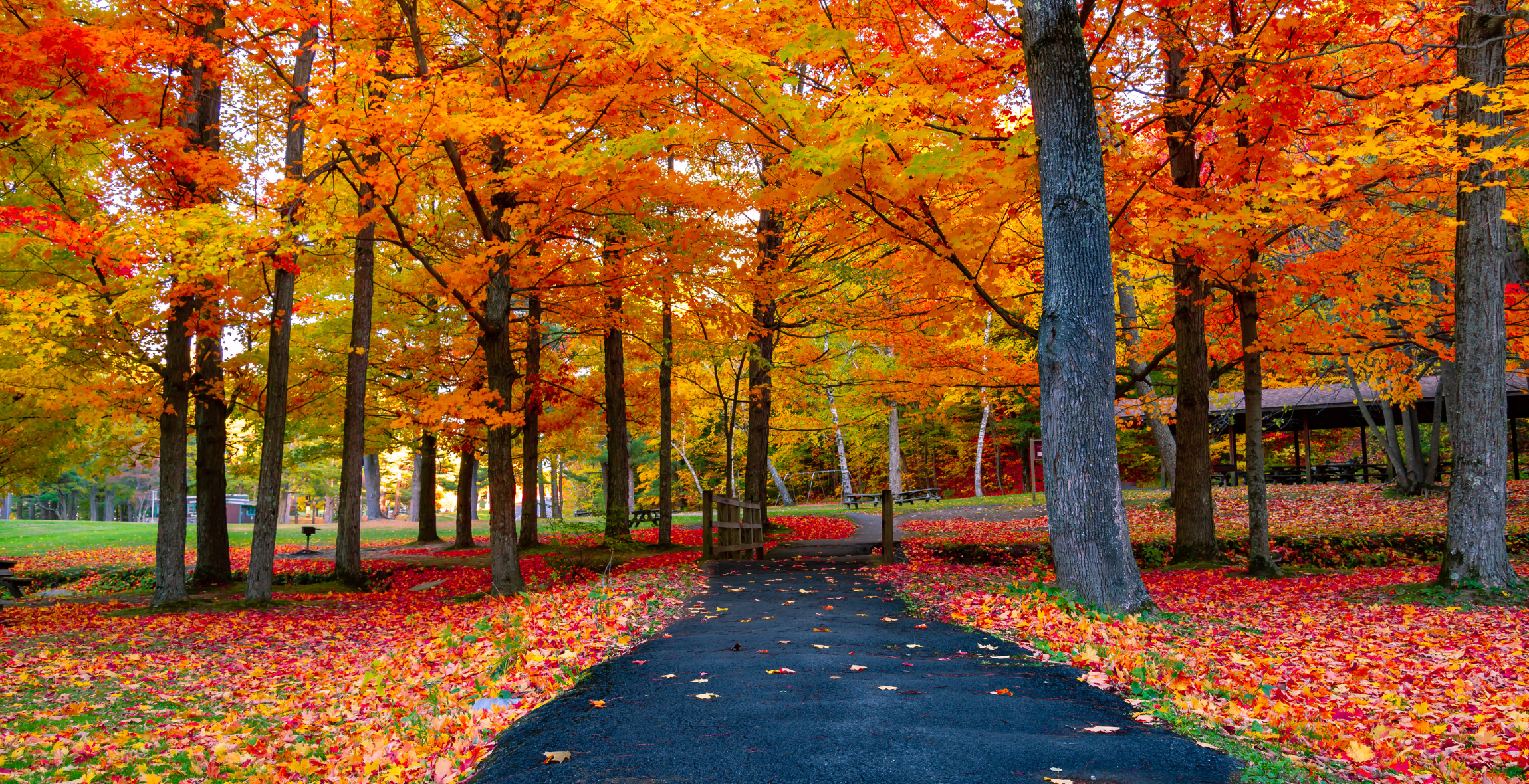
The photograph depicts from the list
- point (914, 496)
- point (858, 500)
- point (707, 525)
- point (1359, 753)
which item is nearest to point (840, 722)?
point (1359, 753)

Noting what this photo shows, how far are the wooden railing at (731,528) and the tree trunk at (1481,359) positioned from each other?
8.38m

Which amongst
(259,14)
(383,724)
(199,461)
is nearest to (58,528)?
(199,461)

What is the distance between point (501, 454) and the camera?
403 inches

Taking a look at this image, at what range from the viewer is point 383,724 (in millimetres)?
4312

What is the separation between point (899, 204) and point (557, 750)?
5.63m

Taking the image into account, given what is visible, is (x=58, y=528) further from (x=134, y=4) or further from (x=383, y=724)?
(x=383, y=724)

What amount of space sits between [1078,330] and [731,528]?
7375 millimetres

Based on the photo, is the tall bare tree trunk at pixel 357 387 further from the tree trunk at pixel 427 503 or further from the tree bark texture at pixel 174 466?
the tree trunk at pixel 427 503

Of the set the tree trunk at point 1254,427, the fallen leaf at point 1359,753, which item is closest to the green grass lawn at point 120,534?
the tree trunk at point 1254,427

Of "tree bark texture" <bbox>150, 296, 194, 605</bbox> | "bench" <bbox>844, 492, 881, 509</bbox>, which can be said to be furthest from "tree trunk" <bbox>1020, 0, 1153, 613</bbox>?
"bench" <bbox>844, 492, 881, 509</bbox>

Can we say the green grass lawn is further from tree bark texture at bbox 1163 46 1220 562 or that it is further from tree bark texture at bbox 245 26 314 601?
tree bark texture at bbox 1163 46 1220 562

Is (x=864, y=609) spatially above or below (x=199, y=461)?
below

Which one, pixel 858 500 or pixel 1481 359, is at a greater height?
pixel 1481 359

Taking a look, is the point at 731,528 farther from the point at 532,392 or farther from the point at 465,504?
the point at 465,504
